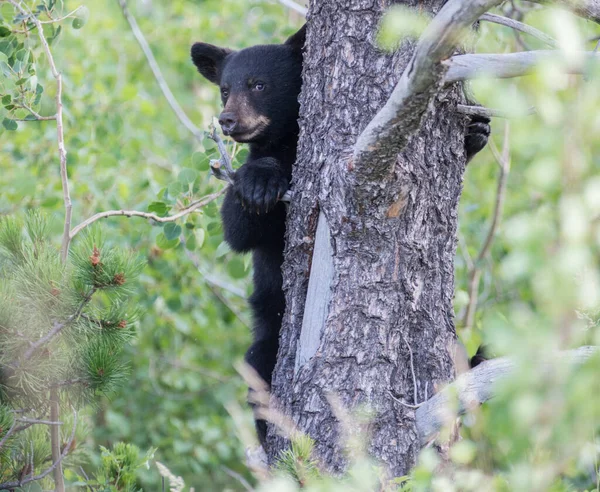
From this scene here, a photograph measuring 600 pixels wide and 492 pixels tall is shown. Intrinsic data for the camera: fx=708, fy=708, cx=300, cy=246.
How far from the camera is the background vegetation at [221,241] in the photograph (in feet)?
3.22

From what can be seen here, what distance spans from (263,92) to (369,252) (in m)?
1.58

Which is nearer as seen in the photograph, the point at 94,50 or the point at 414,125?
the point at 414,125

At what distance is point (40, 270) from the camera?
2.20 m

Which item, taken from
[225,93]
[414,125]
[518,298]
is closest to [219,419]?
[518,298]

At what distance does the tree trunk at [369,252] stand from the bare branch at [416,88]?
0.16 m

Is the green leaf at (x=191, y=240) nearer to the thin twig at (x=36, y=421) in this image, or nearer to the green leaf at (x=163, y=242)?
the green leaf at (x=163, y=242)

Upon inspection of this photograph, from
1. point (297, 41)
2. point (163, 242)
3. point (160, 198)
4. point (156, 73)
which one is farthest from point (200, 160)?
point (156, 73)

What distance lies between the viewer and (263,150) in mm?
3451

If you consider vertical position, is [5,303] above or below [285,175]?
below

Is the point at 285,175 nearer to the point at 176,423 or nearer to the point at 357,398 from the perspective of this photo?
the point at 357,398

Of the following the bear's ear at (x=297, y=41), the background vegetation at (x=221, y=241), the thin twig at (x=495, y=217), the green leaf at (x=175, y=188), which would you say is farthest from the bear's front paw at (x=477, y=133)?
the thin twig at (x=495, y=217)

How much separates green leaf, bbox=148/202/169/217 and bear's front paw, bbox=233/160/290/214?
17.4 inches

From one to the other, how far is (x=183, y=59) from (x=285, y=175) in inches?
183

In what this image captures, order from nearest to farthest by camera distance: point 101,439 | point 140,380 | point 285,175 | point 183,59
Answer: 1. point 285,175
2. point 101,439
3. point 140,380
4. point 183,59
